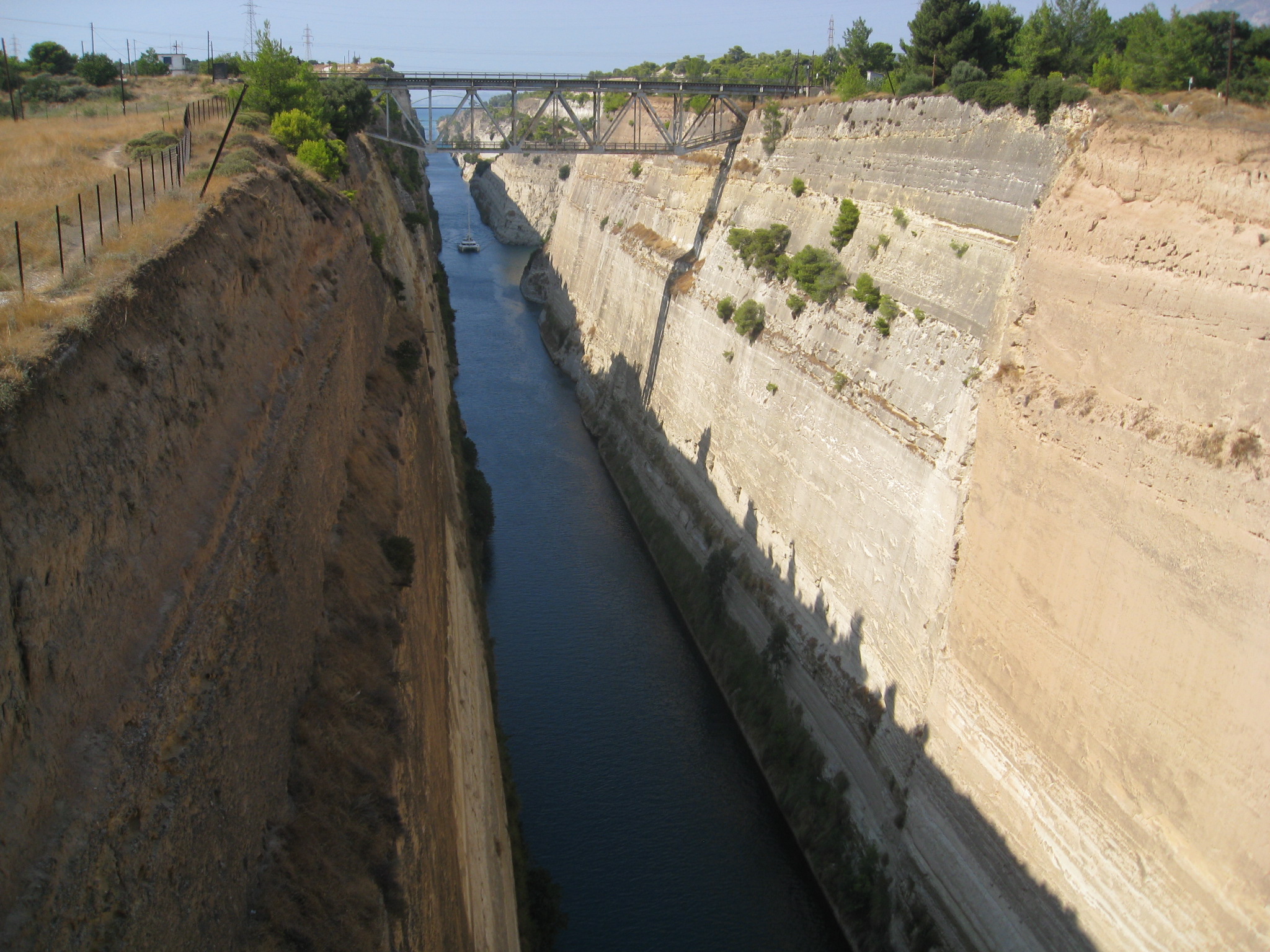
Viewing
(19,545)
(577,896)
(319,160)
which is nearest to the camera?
(19,545)

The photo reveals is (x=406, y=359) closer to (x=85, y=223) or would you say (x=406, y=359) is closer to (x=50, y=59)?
(x=85, y=223)

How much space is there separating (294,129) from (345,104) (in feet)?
17.9

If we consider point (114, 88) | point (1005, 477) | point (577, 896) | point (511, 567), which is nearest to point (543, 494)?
point (511, 567)

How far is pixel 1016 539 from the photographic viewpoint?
486 inches

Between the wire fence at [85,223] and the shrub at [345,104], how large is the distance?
1036 centimetres

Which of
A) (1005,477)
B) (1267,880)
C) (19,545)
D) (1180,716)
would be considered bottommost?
(1267,880)

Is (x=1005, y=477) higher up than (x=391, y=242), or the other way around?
(x=391, y=242)

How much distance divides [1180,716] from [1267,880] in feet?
5.28

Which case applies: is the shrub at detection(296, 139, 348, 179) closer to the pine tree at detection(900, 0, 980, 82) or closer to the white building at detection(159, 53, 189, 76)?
the pine tree at detection(900, 0, 980, 82)

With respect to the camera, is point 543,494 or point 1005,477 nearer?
point 1005,477

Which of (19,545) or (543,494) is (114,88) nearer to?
(543,494)

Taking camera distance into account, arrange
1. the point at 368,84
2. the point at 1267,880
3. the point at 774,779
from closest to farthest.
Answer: the point at 1267,880
the point at 774,779
the point at 368,84

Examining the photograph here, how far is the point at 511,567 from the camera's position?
22609mm

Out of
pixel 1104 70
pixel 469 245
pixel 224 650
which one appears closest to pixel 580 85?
pixel 1104 70
